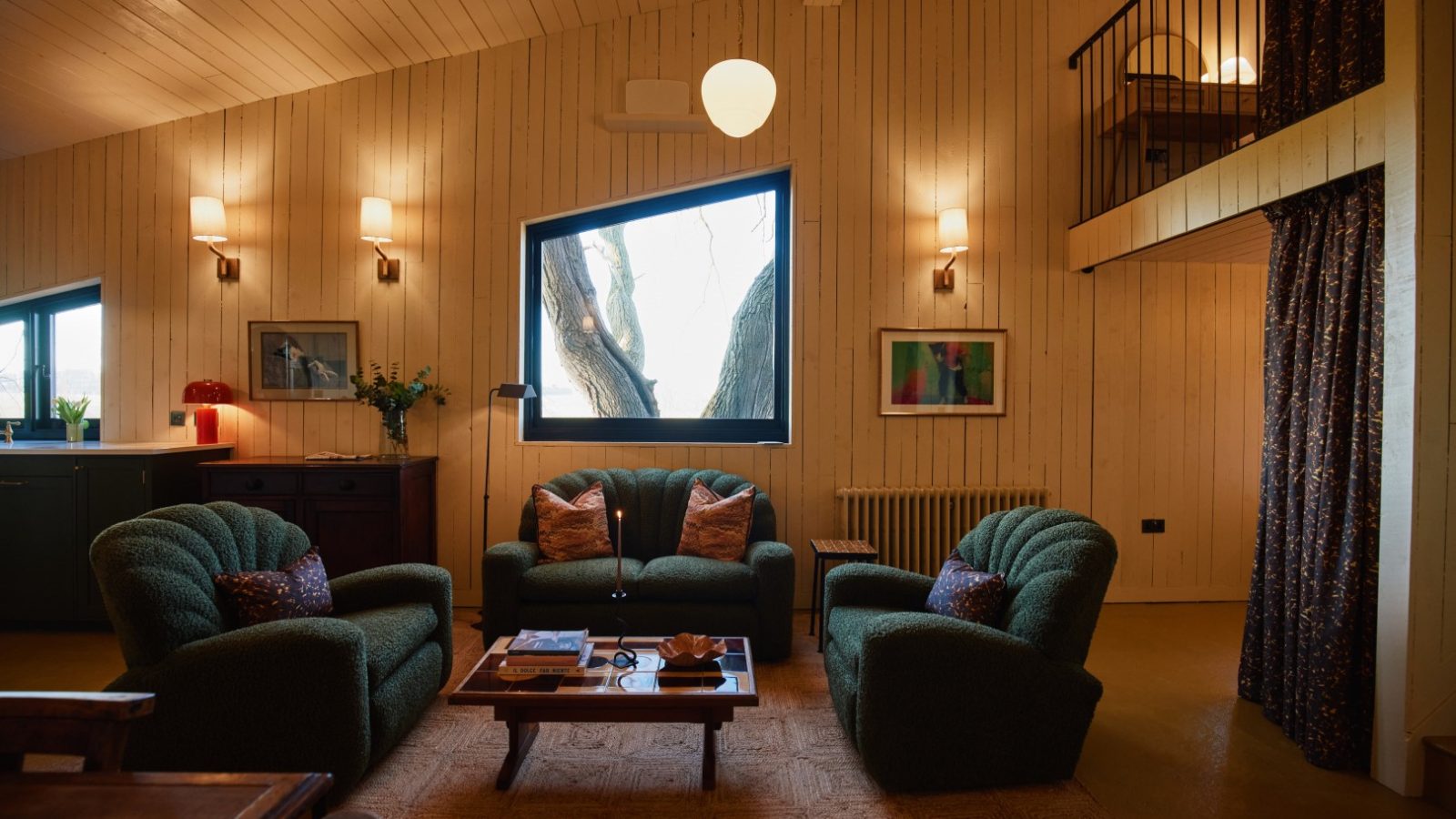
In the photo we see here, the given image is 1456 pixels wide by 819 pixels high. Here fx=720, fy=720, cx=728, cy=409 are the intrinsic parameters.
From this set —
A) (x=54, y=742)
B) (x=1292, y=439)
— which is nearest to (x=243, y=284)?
(x=54, y=742)

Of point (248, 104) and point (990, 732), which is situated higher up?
point (248, 104)

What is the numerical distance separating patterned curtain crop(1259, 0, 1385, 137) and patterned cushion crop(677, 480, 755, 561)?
111 inches

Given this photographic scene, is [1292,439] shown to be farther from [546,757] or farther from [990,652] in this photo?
[546,757]

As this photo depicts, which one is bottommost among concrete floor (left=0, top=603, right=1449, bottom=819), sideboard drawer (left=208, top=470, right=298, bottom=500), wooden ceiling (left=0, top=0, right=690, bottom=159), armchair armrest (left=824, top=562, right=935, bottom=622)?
concrete floor (left=0, top=603, right=1449, bottom=819)

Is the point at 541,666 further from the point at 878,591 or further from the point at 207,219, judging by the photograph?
the point at 207,219

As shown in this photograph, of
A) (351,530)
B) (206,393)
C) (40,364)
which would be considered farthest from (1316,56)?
(40,364)

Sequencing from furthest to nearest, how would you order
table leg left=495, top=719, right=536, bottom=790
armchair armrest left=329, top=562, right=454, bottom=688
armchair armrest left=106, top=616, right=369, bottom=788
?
1. armchair armrest left=329, top=562, right=454, bottom=688
2. table leg left=495, top=719, right=536, bottom=790
3. armchair armrest left=106, top=616, right=369, bottom=788

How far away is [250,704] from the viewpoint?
82.2 inches

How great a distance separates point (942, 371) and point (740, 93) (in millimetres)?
2456

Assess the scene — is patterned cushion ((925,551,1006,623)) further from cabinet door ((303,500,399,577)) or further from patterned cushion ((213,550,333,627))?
cabinet door ((303,500,399,577))

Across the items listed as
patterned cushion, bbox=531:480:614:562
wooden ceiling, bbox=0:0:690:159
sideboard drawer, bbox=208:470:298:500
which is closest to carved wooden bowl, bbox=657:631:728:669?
patterned cushion, bbox=531:480:614:562

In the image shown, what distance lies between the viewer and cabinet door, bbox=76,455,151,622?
12.3 ft

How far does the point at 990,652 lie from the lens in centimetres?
225

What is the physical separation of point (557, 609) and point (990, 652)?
1970 millimetres
